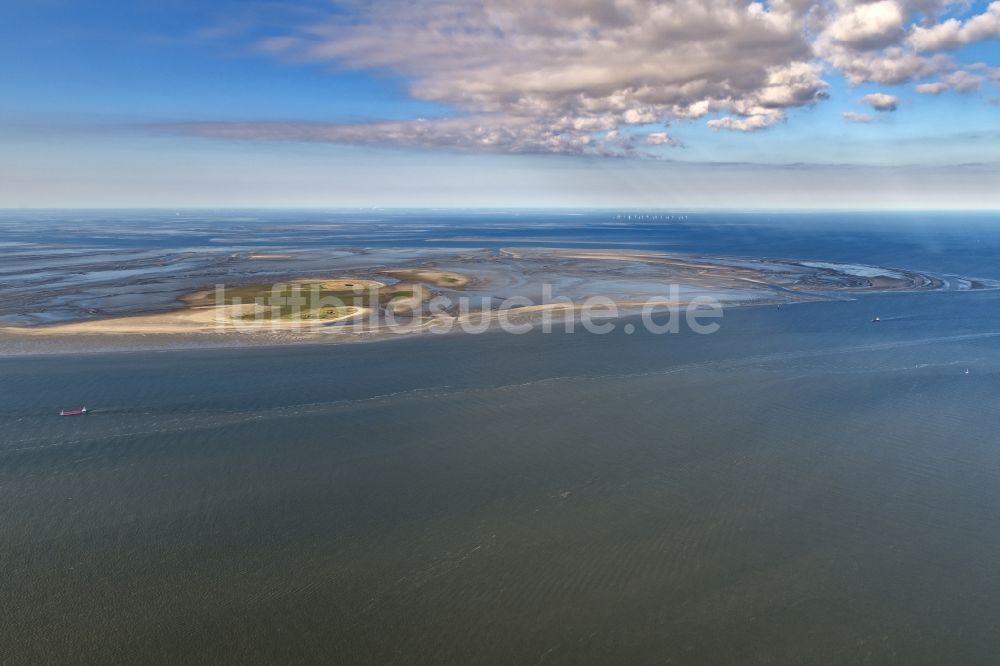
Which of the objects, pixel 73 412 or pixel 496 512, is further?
pixel 73 412

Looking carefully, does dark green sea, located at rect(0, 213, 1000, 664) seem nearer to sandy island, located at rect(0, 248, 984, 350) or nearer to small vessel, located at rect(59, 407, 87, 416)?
small vessel, located at rect(59, 407, 87, 416)

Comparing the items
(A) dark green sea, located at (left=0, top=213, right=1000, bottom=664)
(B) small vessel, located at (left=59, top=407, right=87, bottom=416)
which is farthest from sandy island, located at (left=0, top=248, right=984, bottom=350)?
(B) small vessel, located at (left=59, top=407, right=87, bottom=416)

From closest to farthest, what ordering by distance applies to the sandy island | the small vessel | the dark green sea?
the dark green sea < the small vessel < the sandy island

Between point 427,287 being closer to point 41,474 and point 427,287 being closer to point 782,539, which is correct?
point 41,474

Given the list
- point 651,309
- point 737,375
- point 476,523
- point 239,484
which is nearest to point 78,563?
point 239,484

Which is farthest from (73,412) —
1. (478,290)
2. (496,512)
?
(478,290)

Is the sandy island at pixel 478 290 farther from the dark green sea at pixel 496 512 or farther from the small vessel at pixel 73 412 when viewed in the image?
the small vessel at pixel 73 412

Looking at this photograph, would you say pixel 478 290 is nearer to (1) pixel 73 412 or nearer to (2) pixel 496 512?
(1) pixel 73 412

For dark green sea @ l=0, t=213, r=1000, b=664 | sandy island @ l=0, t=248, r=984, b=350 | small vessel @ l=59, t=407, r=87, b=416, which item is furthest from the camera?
sandy island @ l=0, t=248, r=984, b=350
